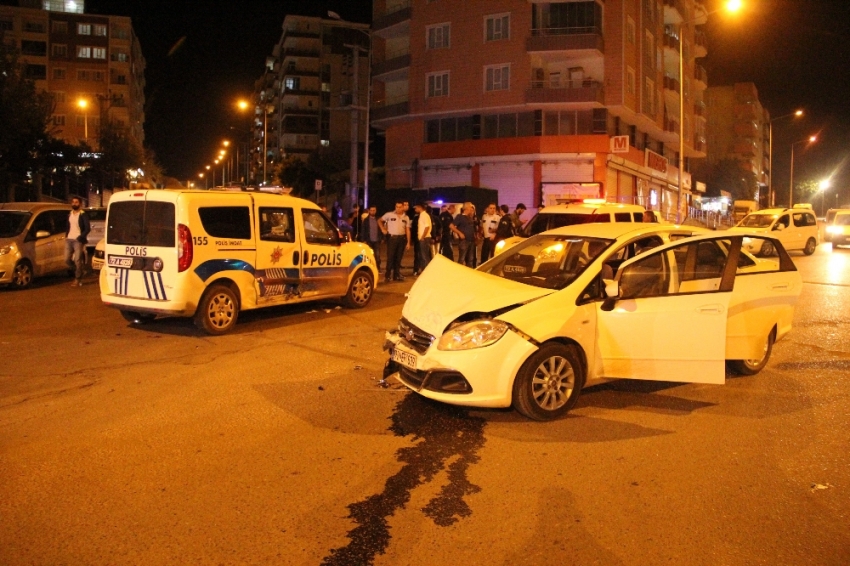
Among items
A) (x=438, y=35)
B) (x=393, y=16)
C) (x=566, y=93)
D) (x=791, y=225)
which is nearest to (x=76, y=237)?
→ (x=791, y=225)

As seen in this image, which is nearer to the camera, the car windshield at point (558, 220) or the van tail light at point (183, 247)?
the van tail light at point (183, 247)

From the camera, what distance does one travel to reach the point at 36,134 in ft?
95.5

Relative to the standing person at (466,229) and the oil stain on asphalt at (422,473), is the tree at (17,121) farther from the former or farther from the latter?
the oil stain on asphalt at (422,473)

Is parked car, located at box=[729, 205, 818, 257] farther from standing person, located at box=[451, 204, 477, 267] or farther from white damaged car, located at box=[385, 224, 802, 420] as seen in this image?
white damaged car, located at box=[385, 224, 802, 420]

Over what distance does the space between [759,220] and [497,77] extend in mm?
20410

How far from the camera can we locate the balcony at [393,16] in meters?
46.7

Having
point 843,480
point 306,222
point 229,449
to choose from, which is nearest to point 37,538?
point 229,449

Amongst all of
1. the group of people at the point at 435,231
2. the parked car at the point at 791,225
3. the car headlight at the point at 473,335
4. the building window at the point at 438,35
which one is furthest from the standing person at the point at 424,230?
the building window at the point at 438,35

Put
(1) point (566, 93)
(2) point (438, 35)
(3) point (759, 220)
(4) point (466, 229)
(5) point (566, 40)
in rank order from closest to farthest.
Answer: (4) point (466, 229) < (3) point (759, 220) < (1) point (566, 93) < (5) point (566, 40) < (2) point (438, 35)

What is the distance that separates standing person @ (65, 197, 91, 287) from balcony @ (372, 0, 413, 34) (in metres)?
35.3

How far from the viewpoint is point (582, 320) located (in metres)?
6.27

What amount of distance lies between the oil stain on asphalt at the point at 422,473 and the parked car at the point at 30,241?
11419mm

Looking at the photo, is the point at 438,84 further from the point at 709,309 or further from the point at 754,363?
the point at 709,309

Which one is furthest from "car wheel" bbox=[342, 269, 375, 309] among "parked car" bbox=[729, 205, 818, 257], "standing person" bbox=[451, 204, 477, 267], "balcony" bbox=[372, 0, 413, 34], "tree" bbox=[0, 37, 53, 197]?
"balcony" bbox=[372, 0, 413, 34]
